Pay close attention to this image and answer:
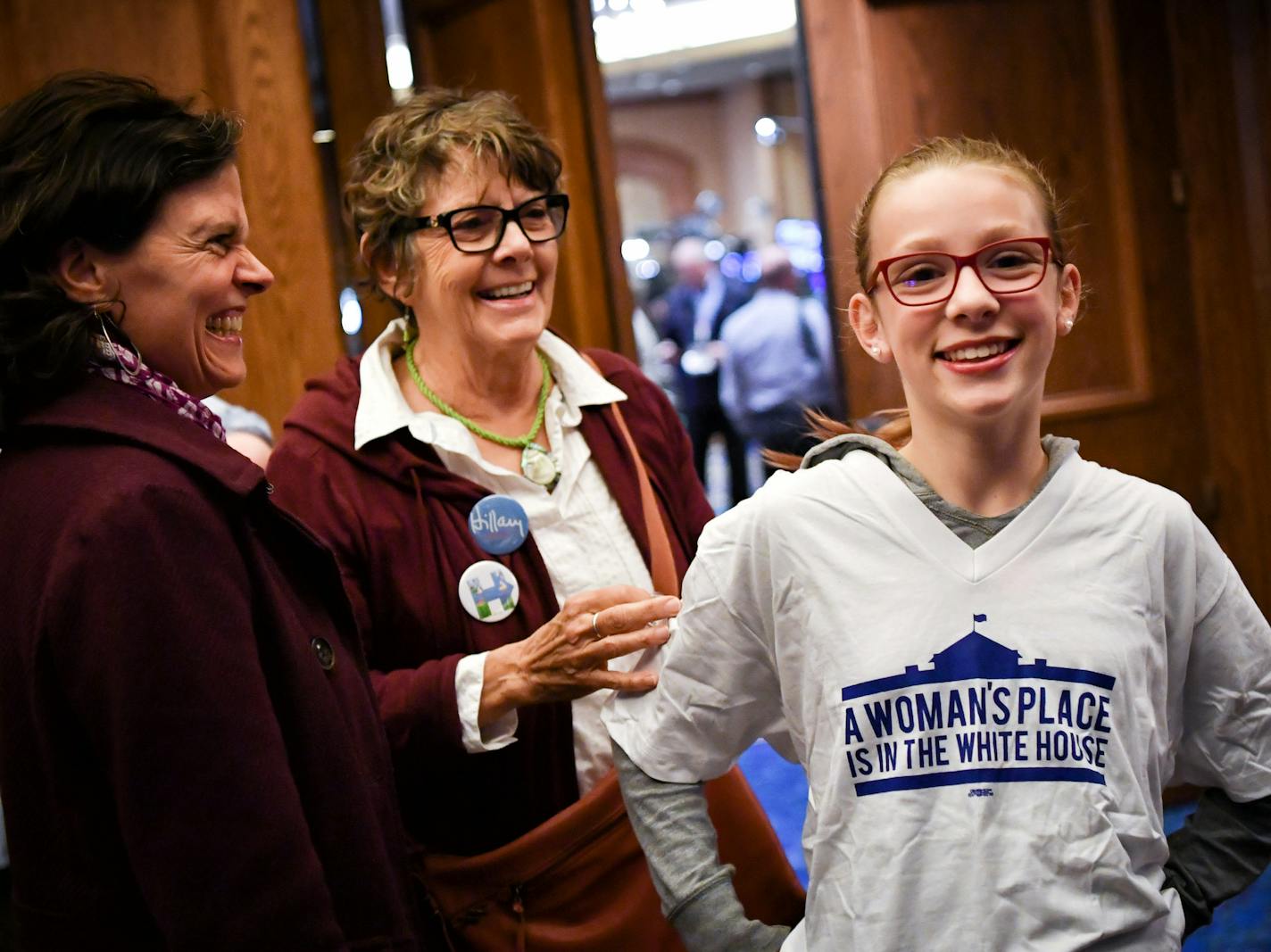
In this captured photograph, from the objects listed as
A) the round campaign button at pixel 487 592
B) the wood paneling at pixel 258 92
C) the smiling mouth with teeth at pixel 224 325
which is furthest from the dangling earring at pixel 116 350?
the wood paneling at pixel 258 92

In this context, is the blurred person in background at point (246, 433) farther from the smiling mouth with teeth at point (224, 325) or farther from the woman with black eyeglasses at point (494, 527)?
the smiling mouth with teeth at point (224, 325)

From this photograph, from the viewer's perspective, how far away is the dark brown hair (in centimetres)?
111

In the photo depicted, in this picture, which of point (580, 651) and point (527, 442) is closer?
point (580, 651)

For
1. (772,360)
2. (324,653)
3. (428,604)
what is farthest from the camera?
(772,360)

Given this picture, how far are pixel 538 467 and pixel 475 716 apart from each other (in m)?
0.39

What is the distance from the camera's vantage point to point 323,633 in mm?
1297

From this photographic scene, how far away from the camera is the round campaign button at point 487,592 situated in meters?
1.64

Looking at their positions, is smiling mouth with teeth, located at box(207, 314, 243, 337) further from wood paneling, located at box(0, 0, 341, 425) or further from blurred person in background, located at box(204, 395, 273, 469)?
wood paneling, located at box(0, 0, 341, 425)

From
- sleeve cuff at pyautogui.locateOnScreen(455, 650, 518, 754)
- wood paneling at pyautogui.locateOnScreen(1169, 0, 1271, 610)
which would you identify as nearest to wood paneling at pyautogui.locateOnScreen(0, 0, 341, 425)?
sleeve cuff at pyautogui.locateOnScreen(455, 650, 518, 754)

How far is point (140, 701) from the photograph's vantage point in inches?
40.2

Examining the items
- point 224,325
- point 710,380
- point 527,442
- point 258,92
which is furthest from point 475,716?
point 710,380

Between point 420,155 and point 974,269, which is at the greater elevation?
point 420,155

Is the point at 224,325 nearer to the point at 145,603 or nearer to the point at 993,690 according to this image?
the point at 145,603

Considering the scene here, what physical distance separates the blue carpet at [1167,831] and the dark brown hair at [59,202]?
1.38 metres
